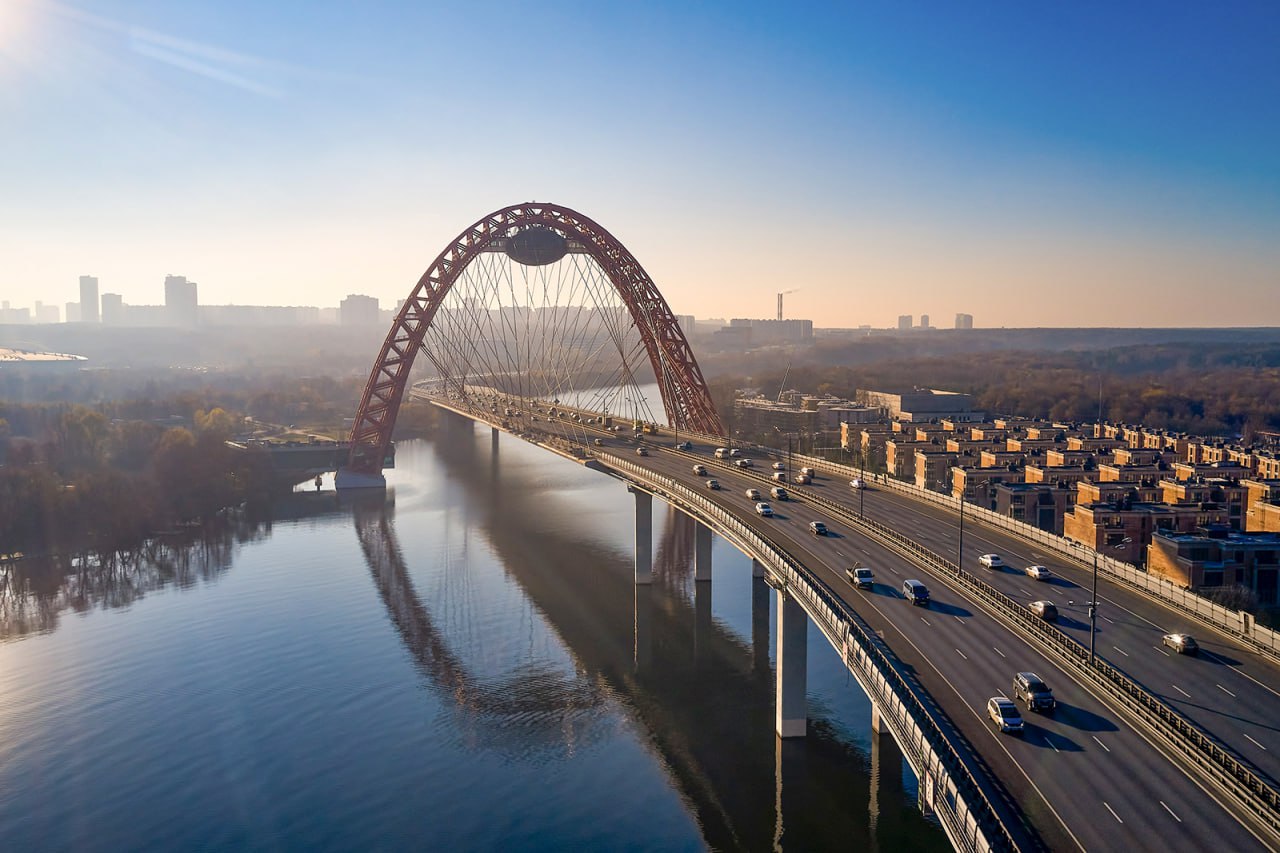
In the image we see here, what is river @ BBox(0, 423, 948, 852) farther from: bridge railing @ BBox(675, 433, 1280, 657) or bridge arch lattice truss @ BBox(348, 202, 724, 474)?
bridge arch lattice truss @ BBox(348, 202, 724, 474)

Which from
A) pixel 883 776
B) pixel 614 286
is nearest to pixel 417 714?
pixel 883 776

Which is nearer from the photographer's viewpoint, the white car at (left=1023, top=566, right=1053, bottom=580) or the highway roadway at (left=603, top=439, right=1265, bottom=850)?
the highway roadway at (left=603, top=439, right=1265, bottom=850)

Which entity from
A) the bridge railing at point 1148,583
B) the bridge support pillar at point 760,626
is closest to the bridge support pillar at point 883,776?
the bridge support pillar at point 760,626

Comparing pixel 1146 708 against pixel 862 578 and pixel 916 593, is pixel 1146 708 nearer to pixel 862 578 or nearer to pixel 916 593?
pixel 916 593

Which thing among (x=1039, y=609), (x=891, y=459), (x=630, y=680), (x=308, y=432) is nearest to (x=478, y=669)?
(x=630, y=680)

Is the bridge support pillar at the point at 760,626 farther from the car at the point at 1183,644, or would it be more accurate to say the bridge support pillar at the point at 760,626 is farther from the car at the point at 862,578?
the car at the point at 1183,644

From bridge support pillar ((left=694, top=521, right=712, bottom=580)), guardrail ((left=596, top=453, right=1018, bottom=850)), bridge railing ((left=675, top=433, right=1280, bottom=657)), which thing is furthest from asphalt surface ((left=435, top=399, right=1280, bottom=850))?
bridge support pillar ((left=694, top=521, right=712, bottom=580))
